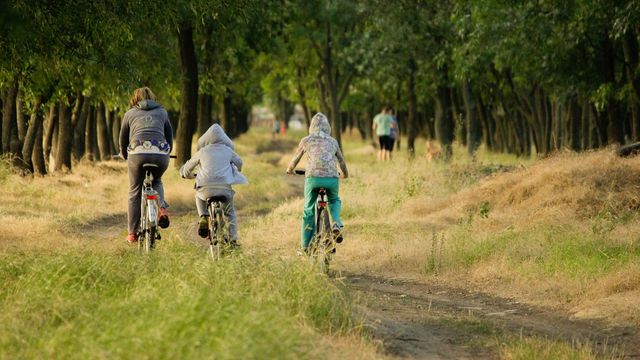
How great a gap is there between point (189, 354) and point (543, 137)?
35147 millimetres

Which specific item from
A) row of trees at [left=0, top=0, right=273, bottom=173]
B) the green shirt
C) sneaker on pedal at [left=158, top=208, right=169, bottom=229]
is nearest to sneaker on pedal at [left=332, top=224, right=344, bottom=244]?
sneaker on pedal at [left=158, top=208, right=169, bottom=229]

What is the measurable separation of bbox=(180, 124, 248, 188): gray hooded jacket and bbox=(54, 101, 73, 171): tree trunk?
17.7 metres

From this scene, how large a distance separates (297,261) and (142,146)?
4301 millimetres

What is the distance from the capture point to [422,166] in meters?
27.7

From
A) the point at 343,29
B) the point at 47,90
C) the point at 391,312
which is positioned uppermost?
the point at 343,29

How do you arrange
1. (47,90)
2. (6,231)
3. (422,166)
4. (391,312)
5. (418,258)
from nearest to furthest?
(391,312), (418,258), (6,231), (47,90), (422,166)

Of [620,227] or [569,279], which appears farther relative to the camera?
[620,227]

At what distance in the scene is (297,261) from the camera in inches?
403

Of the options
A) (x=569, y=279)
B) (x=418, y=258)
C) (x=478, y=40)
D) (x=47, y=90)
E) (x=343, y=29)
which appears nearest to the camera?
(x=569, y=279)

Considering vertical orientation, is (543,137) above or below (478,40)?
below

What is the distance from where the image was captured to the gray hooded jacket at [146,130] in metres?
13.9

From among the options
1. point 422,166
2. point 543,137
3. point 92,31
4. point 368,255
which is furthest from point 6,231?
point 543,137

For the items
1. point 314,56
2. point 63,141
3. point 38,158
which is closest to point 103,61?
point 38,158

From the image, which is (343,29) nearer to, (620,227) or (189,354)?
(620,227)
